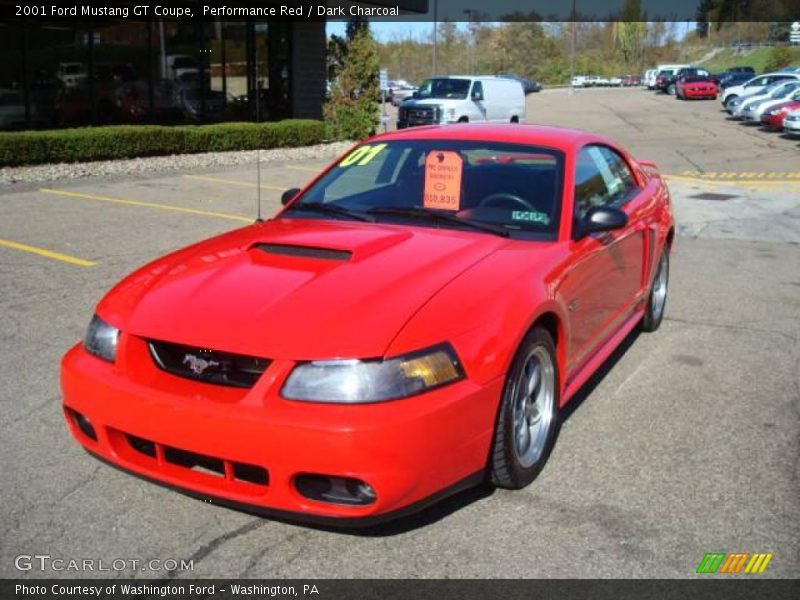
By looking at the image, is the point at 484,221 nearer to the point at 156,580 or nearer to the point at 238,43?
the point at 156,580

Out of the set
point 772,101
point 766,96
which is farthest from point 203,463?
point 766,96

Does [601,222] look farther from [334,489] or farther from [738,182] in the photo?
[738,182]

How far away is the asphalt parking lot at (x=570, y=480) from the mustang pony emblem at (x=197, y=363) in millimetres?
670

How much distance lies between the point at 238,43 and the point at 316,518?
2079 centimetres

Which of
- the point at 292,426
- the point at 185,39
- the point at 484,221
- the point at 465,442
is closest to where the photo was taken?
the point at 292,426

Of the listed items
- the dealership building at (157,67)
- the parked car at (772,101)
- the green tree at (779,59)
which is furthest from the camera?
the green tree at (779,59)

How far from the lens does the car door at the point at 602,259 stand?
154 inches

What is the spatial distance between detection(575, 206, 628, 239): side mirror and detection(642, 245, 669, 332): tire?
5.57 ft

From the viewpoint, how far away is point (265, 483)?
2.82m

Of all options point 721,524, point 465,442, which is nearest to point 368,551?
point 465,442

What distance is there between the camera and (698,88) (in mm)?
48281

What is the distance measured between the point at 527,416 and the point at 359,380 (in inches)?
42.0

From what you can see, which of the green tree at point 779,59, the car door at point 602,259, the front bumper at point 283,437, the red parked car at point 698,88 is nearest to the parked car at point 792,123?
the car door at point 602,259

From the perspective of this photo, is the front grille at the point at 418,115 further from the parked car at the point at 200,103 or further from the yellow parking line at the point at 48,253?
the yellow parking line at the point at 48,253
